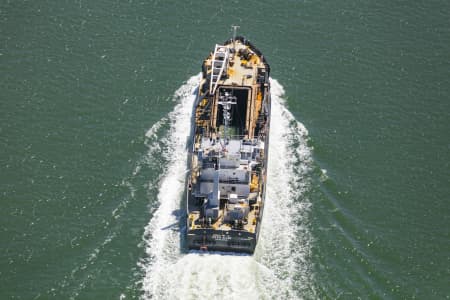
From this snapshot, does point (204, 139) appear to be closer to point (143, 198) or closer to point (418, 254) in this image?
point (143, 198)

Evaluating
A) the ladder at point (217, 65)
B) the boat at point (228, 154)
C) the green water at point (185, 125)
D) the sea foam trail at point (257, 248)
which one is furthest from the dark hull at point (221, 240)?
the ladder at point (217, 65)

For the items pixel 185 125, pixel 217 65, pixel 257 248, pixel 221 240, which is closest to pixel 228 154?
pixel 221 240

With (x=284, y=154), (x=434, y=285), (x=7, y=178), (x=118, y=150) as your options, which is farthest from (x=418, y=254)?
(x=7, y=178)

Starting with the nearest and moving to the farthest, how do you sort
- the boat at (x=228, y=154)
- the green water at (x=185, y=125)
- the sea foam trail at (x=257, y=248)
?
the sea foam trail at (x=257, y=248) → the green water at (x=185, y=125) → the boat at (x=228, y=154)

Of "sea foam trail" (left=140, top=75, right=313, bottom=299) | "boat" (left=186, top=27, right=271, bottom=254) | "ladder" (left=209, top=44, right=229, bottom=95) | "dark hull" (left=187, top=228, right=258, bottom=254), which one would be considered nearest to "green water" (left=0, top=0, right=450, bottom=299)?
"sea foam trail" (left=140, top=75, right=313, bottom=299)

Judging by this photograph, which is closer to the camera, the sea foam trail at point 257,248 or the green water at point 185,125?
the sea foam trail at point 257,248

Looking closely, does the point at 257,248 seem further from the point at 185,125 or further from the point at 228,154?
the point at 185,125

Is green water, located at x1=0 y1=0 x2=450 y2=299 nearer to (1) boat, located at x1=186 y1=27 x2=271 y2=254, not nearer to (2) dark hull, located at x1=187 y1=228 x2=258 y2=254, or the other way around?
(2) dark hull, located at x1=187 y1=228 x2=258 y2=254

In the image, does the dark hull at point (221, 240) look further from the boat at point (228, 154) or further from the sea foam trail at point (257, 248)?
the sea foam trail at point (257, 248)
